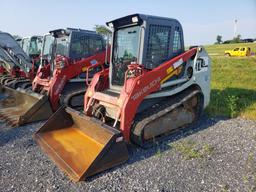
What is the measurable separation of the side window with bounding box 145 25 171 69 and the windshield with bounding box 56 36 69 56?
11.4 feet

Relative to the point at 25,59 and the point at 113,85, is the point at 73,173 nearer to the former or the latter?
the point at 113,85

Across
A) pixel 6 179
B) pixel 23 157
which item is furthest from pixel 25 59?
pixel 6 179

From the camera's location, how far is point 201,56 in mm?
5922

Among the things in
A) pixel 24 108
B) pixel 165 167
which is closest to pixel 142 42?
pixel 165 167

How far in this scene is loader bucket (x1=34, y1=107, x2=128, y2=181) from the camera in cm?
387

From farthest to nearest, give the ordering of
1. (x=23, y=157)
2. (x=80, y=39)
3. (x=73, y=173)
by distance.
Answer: (x=80, y=39)
(x=23, y=157)
(x=73, y=173)

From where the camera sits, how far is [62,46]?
8.13m

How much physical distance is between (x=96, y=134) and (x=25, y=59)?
674 centimetres

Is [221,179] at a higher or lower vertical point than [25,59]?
lower

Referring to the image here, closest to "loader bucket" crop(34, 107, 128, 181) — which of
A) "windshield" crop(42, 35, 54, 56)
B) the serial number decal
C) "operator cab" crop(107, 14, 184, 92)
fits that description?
"operator cab" crop(107, 14, 184, 92)

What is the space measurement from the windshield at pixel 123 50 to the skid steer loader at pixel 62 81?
0.89 m

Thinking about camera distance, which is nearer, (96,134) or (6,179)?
(6,179)

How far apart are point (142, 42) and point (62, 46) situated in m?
3.83

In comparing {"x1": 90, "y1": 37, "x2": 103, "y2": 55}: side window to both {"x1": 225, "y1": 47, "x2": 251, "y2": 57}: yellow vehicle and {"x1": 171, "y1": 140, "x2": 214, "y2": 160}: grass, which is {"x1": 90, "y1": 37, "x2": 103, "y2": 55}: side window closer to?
{"x1": 171, "y1": 140, "x2": 214, "y2": 160}: grass
